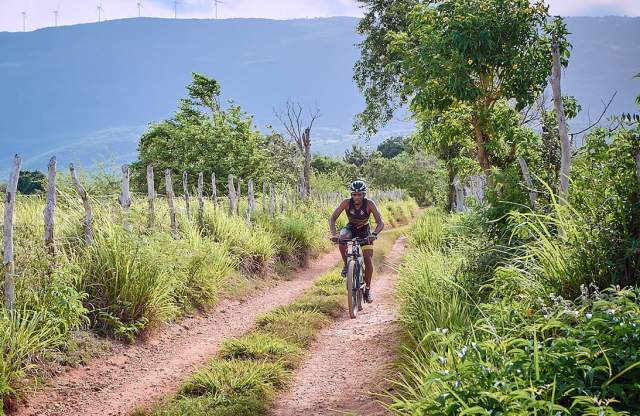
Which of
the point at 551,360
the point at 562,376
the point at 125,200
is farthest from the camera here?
the point at 125,200

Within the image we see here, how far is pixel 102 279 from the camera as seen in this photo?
7203 millimetres

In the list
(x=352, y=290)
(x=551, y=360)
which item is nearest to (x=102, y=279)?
(x=352, y=290)

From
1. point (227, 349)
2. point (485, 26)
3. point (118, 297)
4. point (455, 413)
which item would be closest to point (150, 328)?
point (118, 297)

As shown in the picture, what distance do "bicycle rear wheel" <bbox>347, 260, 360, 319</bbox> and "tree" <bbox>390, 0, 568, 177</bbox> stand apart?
268cm

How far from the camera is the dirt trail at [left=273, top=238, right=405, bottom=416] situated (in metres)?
5.33

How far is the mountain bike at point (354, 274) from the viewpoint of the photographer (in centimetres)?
833

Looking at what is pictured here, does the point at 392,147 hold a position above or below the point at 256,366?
above

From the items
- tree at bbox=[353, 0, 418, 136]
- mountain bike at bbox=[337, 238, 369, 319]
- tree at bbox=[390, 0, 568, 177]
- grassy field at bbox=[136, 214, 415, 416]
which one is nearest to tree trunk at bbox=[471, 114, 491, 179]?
tree at bbox=[390, 0, 568, 177]

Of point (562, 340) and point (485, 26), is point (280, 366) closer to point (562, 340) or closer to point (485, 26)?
point (562, 340)

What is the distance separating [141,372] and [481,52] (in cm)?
672

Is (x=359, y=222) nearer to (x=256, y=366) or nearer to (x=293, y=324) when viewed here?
(x=293, y=324)

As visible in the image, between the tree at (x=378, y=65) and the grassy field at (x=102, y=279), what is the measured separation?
480 inches

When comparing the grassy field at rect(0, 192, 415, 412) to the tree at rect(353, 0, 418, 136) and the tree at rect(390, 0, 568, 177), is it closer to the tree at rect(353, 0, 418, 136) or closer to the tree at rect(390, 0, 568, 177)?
the tree at rect(390, 0, 568, 177)

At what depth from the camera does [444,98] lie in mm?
9492
